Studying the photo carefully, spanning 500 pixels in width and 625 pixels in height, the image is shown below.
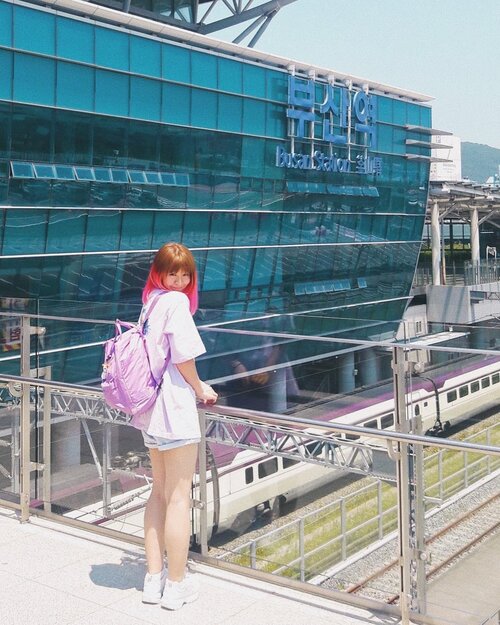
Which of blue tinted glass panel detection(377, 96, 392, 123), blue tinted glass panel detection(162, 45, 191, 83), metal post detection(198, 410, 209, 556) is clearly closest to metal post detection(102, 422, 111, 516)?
metal post detection(198, 410, 209, 556)

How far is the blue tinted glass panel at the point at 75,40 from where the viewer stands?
23188 mm

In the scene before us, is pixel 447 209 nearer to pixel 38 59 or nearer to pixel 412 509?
pixel 38 59

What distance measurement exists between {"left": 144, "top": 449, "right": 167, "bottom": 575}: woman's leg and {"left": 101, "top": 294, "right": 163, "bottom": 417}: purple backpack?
0.37 metres

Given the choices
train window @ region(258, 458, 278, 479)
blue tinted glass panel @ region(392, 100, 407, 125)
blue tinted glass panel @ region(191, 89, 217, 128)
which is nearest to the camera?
train window @ region(258, 458, 278, 479)

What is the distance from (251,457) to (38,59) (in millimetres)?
19714

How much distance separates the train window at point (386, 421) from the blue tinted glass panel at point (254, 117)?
26207 millimetres

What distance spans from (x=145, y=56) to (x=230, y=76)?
13.8 feet

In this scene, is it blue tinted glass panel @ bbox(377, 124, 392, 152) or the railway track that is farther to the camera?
blue tinted glass panel @ bbox(377, 124, 392, 152)

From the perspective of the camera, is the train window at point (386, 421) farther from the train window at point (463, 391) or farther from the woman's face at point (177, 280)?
the woman's face at point (177, 280)

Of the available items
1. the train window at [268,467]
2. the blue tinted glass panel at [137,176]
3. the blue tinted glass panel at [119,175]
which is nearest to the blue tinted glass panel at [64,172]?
the blue tinted glass panel at [119,175]

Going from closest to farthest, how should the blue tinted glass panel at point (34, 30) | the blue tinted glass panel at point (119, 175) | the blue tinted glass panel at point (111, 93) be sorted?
the blue tinted glass panel at point (34, 30)
the blue tinted glass panel at point (111, 93)
the blue tinted glass panel at point (119, 175)

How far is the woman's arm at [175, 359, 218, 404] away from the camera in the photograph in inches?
176

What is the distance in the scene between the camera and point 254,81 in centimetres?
3017

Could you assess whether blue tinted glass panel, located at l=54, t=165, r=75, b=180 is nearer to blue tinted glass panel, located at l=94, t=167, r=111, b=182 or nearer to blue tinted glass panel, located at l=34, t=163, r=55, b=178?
blue tinted glass panel, located at l=34, t=163, r=55, b=178
